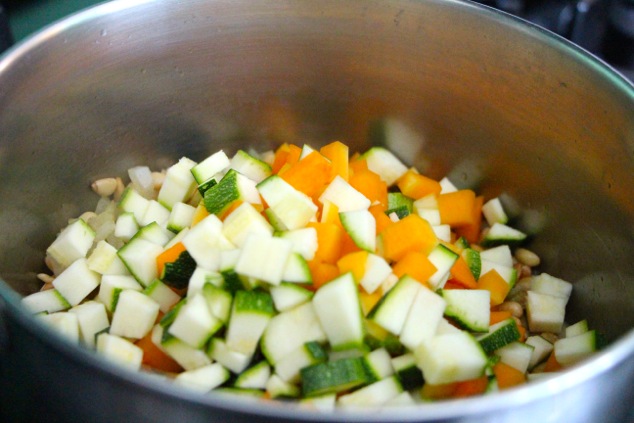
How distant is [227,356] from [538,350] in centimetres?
58

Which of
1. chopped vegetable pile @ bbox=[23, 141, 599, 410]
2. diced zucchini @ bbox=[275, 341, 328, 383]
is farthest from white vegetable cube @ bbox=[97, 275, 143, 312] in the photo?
diced zucchini @ bbox=[275, 341, 328, 383]

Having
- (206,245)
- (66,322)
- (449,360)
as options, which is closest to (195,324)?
(206,245)

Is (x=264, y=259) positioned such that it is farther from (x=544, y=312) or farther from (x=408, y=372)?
(x=544, y=312)

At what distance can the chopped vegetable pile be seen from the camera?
995 millimetres

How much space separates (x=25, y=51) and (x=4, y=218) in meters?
0.30

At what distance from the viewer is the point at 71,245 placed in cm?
125

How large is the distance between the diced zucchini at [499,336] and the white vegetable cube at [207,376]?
1.45 feet

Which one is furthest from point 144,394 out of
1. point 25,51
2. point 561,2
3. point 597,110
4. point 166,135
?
point 561,2

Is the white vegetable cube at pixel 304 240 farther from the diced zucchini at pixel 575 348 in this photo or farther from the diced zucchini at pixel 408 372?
the diced zucchini at pixel 575 348

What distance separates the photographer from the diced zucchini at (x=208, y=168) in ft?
4.31

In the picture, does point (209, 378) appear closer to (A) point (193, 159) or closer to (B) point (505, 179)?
(A) point (193, 159)

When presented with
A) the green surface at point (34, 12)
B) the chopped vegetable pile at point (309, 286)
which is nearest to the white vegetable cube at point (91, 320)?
the chopped vegetable pile at point (309, 286)

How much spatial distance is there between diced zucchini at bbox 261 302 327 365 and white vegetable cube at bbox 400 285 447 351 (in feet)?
0.43

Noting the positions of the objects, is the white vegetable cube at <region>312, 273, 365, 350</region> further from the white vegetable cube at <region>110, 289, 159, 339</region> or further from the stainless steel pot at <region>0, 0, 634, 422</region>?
the stainless steel pot at <region>0, 0, 634, 422</region>
